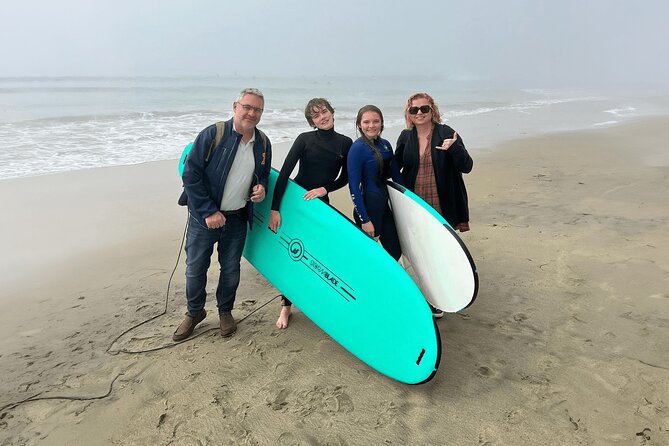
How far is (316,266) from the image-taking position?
292 centimetres

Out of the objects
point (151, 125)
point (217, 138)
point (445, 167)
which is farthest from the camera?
point (151, 125)

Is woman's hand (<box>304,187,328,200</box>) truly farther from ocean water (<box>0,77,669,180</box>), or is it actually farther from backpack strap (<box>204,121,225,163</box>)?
ocean water (<box>0,77,669,180</box>)

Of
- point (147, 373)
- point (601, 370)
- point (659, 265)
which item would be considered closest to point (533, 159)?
point (659, 265)

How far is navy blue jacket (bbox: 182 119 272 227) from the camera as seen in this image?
8.21 ft

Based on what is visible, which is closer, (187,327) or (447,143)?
(447,143)

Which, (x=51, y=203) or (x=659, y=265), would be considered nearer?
(x=659, y=265)

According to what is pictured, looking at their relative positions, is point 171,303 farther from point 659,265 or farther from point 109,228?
point 659,265

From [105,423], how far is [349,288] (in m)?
1.53

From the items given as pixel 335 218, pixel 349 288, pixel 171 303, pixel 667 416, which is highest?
pixel 335 218

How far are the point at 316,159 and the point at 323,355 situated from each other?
128cm

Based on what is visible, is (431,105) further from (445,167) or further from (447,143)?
(445,167)

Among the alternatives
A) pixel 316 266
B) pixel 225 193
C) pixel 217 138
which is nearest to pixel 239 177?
pixel 225 193

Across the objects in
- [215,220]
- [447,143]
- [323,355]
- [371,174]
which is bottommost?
[323,355]

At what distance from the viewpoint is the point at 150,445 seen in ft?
6.90
